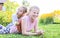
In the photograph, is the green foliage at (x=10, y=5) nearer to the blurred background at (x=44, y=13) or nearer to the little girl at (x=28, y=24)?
the blurred background at (x=44, y=13)

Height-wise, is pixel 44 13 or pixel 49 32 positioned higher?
pixel 44 13

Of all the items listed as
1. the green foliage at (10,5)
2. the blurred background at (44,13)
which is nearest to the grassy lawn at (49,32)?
the blurred background at (44,13)

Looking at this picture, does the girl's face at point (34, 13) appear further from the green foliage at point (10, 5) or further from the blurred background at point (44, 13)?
the green foliage at point (10, 5)

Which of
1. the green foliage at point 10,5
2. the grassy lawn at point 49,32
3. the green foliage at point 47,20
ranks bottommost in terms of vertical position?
the grassy lawn at point 49,32

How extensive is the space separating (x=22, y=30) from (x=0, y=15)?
9.9 inches

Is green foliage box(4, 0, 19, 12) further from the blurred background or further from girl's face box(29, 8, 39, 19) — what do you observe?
girl's face box(29, 8, 39, 19)

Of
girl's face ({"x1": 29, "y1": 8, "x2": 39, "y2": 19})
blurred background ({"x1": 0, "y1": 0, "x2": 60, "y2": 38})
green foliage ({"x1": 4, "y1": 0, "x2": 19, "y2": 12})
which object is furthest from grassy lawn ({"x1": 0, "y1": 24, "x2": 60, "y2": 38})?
green foliage ({"x1": 4, "y1": 0, "x2": 19, "y2": 12})

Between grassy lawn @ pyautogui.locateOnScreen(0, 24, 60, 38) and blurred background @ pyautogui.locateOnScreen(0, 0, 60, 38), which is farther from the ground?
blurred background @ pyautogui.locateOnScreen(0, 0, 60, 38)

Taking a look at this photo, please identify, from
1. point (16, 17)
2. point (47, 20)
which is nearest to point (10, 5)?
point (16, 17)

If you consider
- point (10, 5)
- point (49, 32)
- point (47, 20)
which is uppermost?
point (10, 5)

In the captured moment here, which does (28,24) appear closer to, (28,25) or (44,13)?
(28,25)

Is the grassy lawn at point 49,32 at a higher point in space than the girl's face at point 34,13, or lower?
lower

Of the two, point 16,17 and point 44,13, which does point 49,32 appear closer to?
point 44,13

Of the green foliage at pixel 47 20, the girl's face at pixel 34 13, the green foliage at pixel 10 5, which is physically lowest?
the green foliage at pixel 47 20
